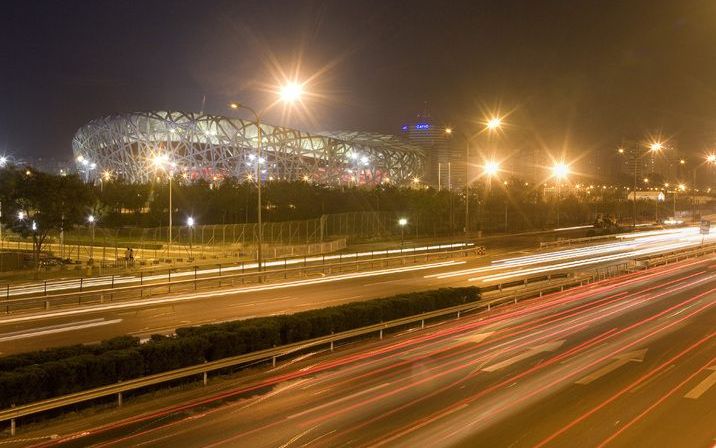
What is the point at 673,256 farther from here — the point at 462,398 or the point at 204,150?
the point at 204,150

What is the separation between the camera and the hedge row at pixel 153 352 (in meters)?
11.5

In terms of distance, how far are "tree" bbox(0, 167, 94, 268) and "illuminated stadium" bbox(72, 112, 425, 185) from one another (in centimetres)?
7505

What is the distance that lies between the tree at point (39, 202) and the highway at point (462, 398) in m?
30.2

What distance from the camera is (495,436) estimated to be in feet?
31.6

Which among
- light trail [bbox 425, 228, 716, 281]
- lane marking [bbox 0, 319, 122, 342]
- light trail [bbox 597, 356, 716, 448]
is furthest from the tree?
light trail [bbox 597, 356, 716, 448]

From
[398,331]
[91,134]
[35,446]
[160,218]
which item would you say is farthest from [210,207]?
[91,134]

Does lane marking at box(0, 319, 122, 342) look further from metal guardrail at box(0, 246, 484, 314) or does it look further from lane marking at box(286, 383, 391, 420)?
lane marking at box(286, 383, 391, 420)

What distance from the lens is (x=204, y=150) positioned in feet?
425

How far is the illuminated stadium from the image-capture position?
127 meters

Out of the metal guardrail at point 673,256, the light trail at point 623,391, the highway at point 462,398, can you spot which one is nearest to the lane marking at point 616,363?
the highway at point 462,398

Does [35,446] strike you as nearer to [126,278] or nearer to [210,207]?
[126,278]

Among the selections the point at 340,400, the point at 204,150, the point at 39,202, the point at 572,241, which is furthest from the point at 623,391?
the point at 204,150

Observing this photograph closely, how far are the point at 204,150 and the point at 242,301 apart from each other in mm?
106688

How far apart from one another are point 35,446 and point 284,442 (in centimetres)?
369
